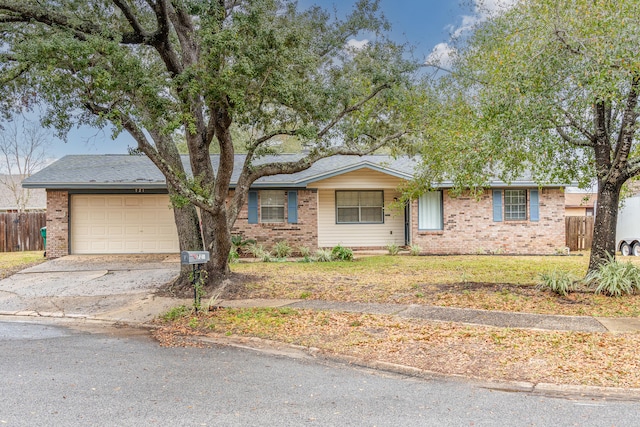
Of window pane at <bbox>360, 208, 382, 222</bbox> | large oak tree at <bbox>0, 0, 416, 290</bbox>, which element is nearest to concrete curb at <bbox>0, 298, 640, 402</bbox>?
large oak tree at <bbox>0, 0, 416, 290</bbox>

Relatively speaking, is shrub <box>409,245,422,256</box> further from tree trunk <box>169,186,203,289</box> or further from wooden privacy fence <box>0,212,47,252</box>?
wooden privacy fence <box>0,212,47,252</box>

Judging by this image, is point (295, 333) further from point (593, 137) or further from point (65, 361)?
point (593, 137)

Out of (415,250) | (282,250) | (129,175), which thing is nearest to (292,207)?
(282,250)

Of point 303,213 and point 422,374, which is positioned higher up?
point 303,213

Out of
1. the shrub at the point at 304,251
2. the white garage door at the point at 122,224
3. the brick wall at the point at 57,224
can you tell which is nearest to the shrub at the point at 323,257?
the shrub at the point at 304,251

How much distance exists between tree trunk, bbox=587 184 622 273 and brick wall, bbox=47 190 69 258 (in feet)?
53.3

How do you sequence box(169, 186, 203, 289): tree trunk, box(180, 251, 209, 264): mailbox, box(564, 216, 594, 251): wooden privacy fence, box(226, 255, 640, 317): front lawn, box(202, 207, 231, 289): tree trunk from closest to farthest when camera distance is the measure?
box(180, 251, 209, 264): mailbox, box(226, 255, 640, 317): front lawn, box(202, 207, 231, 289): tree trunk, box(169, 186, 203, 289): tree trunk, box(564, 216, 594, 251): wooden privacy fence

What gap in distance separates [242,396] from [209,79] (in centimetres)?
540

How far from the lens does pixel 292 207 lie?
708 inches

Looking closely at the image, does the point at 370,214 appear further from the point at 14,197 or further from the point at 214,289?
the point at 14,197

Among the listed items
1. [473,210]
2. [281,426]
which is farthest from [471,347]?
[473,210]

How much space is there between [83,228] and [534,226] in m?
16.6

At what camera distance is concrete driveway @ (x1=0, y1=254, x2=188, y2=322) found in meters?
9.37

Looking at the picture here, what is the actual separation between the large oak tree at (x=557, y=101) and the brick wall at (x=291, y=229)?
25.9 ft
